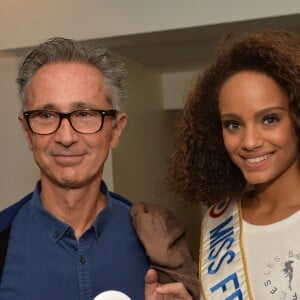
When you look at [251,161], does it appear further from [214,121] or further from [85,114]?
[85,114]

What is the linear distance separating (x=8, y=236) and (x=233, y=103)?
57 centimetres

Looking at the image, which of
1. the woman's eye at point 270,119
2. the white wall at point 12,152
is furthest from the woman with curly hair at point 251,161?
the white wall at point 12,152

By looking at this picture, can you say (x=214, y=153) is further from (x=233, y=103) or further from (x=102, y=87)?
(x=102, y=87)

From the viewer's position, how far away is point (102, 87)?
1.22 meters

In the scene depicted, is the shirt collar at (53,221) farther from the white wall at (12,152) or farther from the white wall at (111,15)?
the white wall at (12,152)

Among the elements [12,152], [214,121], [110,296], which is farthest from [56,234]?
[12,152]

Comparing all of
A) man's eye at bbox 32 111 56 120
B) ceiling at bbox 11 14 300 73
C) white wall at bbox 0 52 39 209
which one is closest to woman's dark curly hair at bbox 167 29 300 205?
man's eye at bbox 32 111 56 120

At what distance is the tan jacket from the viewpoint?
46.9 inches

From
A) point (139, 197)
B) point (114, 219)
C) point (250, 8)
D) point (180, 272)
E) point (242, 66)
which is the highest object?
point (250, 8)

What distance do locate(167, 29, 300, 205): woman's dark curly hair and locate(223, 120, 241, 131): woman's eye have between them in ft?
0.36

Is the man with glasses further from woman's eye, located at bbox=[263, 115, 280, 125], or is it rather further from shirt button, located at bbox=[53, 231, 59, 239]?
woman's eye, located at bbox=[263, 115, 280, 125]

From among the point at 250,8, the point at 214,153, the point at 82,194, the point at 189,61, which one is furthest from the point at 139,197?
the point at 82,194

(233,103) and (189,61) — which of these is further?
(189,61)

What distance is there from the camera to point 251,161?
1200mm
